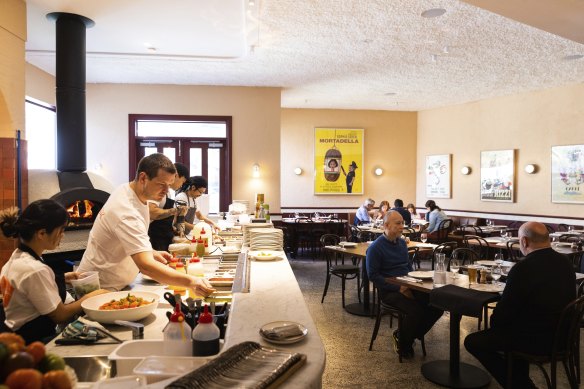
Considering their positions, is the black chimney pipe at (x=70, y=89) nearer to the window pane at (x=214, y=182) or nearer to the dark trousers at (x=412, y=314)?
the dark trousers at (x=412, y=314)

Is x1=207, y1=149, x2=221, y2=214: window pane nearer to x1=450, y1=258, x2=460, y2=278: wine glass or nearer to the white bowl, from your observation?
x1=450, y1=258, x2=460, y2=278: wine glass

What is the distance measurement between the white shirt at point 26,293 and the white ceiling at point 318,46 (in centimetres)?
408

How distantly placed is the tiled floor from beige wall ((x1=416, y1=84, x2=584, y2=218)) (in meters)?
5.64

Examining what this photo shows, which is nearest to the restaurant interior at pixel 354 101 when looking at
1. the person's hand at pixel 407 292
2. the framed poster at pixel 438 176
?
the framed poster at pixel 438 176

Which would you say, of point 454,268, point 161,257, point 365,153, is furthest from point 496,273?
point 365,153

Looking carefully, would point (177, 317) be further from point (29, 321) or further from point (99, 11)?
point (99, 11)

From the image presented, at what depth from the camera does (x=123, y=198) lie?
266 cm

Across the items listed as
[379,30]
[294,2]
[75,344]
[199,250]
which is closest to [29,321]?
[75,344]

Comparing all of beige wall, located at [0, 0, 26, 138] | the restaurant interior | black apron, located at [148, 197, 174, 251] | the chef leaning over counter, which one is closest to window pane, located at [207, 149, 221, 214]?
the restaurant interior

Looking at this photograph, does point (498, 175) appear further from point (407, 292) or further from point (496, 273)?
point (407, 292)

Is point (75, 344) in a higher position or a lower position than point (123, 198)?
lower

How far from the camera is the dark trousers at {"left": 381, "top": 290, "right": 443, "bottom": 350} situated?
429 cm

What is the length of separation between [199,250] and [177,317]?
80.4 inches

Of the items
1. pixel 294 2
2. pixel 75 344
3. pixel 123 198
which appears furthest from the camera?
pixel 294 2
